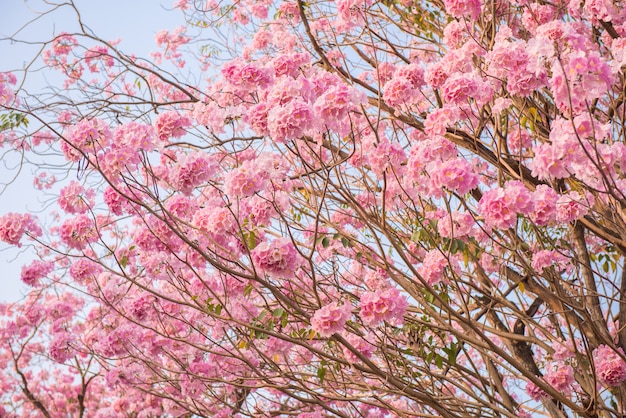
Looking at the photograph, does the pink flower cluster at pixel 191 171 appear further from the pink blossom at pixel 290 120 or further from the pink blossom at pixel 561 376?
the pink blossom at pixel 561 376

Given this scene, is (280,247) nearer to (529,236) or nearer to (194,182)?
(194,182)

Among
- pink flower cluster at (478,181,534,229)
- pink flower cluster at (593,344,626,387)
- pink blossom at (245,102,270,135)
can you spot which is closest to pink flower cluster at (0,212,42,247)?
pink blossom at (245,102,270,135)

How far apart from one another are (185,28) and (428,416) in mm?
5723

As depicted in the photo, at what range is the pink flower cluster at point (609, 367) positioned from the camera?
145 inches

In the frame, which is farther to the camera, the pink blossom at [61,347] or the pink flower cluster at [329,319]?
the pink blossom at [61,347]

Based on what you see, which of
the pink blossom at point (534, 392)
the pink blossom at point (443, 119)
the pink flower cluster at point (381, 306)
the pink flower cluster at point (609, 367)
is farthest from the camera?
the pink blossom at point (534, 392)

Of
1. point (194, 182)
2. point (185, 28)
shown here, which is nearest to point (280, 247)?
point (194, 182)

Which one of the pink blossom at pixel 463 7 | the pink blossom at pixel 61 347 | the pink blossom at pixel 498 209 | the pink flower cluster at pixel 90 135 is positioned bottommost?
the pink blossom at pixel 498 209

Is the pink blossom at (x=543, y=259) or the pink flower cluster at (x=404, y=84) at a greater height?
the pink flower cluster at (x=404, y=84)

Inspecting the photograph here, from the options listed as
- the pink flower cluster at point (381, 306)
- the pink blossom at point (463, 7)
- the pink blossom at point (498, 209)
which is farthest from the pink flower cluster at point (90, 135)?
the pink blossom at point (463, 7)

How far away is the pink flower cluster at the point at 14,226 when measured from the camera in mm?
3590

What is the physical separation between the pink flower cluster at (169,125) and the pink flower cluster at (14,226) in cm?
99

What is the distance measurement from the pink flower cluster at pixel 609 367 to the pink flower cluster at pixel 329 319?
6.22 feet

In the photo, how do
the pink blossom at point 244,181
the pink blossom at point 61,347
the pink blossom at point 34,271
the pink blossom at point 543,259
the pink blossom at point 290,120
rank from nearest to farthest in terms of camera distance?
the pink blossom at point 290,120 < the pink blossom at point 244,181 < the pink blossom at point 543,259 < the pink blossom at point 34,271 < the pink blossom at point 61,347
